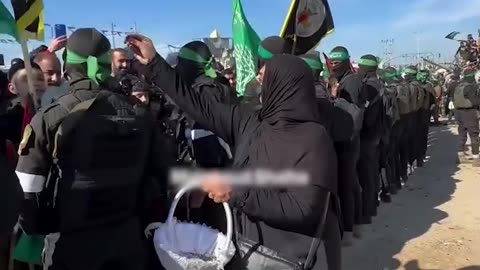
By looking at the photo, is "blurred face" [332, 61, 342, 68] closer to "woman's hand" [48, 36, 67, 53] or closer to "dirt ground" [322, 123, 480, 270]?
"dirt ground" [322, 123, 480, 270]

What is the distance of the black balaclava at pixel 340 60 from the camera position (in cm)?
638

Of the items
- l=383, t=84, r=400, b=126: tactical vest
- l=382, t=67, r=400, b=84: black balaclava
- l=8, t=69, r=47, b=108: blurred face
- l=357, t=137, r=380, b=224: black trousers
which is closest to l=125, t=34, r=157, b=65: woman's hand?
l=8, t=69, r=47, b=108: blurred face

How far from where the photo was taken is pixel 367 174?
6.90 m

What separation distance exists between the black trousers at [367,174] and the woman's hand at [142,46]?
448 centimetres

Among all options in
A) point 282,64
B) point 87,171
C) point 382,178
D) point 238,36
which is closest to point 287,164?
point 282,64

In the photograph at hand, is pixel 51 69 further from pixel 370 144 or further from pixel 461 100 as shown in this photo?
pixel 461 100

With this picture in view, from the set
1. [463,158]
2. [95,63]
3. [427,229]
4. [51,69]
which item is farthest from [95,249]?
[463,158]

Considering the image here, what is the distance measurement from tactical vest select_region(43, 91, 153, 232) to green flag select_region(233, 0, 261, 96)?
2.88 m

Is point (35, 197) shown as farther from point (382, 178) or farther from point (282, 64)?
point (382, 178)

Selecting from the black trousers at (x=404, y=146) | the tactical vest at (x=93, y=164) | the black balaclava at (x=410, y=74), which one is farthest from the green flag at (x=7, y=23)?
the black balaclava at (x=410, y=74)

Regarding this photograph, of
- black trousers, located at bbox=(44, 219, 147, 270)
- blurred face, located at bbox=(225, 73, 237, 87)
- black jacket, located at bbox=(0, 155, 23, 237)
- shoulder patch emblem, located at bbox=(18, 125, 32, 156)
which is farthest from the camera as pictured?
blurred face, located at bbox=(225, 73, 237, 87)

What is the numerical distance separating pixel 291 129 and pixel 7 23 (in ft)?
5.73

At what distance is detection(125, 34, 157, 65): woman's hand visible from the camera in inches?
112

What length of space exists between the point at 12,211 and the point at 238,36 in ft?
13.3
